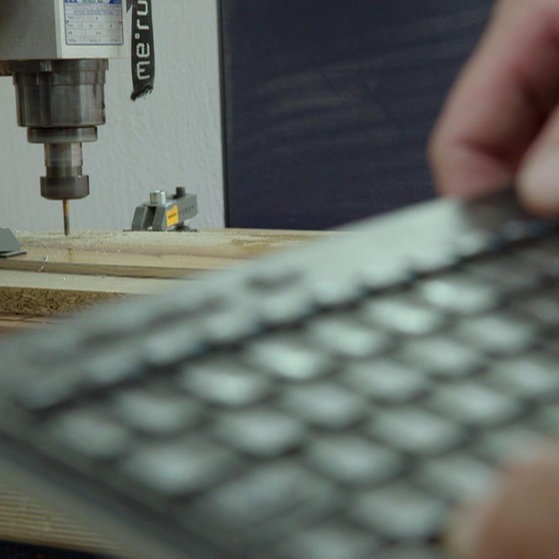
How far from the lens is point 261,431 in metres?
0.24

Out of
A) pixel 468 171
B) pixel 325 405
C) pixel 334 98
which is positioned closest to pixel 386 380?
pixel 325 405

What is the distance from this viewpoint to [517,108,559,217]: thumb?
38cm

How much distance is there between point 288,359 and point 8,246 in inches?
34.4

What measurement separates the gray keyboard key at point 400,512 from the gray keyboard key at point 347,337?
0.20 ft

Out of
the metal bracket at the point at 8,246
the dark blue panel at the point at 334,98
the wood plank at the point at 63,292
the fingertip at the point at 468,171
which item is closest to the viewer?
the fingertip at the point at 468,171

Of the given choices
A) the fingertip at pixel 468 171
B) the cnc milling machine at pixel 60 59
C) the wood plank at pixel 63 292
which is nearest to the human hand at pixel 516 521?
the fingertip at pixel 468 171

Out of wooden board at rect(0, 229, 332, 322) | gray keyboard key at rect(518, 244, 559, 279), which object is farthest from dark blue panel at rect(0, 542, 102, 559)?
gray keyboard key at rect(518, 244, 559, 279)

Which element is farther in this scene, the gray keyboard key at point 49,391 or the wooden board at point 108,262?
the wooden board at point 108,262

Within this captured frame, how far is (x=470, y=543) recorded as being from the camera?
0.22 meters

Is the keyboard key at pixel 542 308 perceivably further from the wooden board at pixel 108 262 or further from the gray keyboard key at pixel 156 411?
the wooden board at pixel 108 262

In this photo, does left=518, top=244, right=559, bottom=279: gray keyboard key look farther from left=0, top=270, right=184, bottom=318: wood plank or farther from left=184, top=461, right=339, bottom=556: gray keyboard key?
left=0, top=270, right=184, bottom=318: wood plank

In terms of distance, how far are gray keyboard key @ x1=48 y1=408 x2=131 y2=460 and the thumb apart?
8.0 inches

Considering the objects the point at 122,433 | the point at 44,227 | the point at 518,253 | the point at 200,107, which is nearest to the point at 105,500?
the point at 122,433

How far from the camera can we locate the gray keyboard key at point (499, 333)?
0.29m
